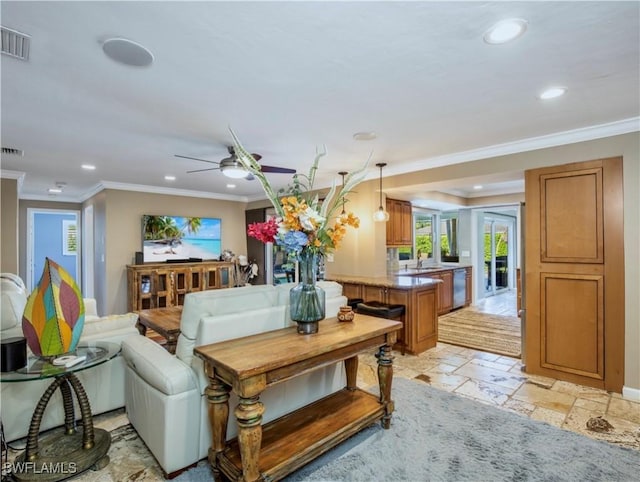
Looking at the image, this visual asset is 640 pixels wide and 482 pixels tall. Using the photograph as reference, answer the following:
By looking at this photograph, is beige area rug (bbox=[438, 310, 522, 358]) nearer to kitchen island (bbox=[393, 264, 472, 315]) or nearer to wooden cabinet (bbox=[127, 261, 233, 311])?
kitchen island (bbox=[393, 264, 472, 315])

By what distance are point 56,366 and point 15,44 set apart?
1.76m

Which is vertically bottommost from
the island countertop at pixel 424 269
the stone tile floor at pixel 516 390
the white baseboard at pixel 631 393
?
the stone tile floor at pixel 516 390

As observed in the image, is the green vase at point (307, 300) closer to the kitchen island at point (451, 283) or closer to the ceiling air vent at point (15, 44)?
the ceiling air vent at point (15, 44)

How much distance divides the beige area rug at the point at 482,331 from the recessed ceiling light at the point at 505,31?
367 cm

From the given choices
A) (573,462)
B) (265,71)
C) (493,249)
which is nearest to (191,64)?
(265,71)

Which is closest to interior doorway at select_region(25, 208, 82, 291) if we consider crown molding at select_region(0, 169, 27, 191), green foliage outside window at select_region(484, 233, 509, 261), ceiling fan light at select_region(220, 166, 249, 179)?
crown molding at select_region(0, 169, 27, 191)

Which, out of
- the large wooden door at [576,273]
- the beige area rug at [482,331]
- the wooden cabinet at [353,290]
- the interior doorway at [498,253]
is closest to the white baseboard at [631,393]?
the large wooden door at [576,273]

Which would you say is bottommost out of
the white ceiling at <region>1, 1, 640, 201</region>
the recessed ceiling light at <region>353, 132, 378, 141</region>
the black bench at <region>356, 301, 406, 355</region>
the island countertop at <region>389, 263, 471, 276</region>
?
the black bench at <region>356, 301, 406, 355</region>

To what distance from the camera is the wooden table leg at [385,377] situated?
8.02 feet

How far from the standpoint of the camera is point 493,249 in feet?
26.6

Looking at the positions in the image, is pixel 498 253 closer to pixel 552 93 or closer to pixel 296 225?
pixel 552 93

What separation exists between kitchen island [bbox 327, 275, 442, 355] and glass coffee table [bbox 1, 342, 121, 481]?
10.2 feet

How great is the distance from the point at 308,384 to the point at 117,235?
4.86 metres

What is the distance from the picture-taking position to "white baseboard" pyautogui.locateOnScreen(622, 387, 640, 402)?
291cm
